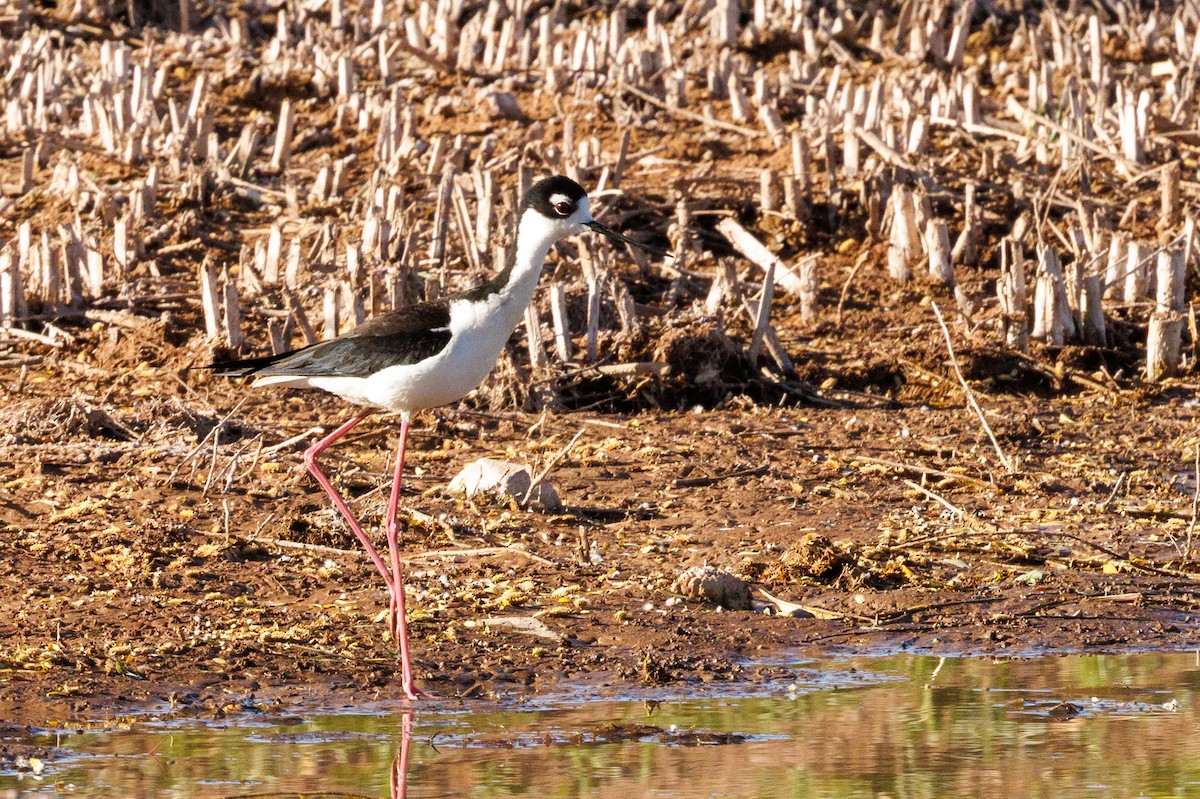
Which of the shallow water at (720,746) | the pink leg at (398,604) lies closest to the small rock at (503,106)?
the pink leg at (398,604)

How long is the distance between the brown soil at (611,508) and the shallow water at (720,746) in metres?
0.26

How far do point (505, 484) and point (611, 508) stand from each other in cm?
47

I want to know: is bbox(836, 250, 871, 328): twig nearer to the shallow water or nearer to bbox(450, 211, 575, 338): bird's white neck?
bbox(450, 211, 575, 338): bird's white neck

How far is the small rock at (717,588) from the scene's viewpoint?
6379 mm

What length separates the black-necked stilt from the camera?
20.4 ft

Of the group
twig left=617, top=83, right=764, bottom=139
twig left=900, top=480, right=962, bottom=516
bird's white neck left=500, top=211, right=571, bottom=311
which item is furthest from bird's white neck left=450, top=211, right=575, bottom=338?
twig left=617, top=83, right=764, bottom=139

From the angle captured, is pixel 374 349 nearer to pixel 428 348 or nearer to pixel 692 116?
pixel 428 348

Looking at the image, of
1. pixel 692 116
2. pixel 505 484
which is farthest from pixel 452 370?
pixel 692 116

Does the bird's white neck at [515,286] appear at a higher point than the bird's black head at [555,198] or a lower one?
lower

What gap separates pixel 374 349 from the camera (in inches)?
247

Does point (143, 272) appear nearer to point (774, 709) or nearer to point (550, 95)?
point (550, 95)

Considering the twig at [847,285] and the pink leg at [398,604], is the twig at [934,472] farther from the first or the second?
the pink leg at [398,604]

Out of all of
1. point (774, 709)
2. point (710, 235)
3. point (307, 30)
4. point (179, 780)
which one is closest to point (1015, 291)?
point (710, 235)

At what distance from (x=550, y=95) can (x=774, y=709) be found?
8284mm
